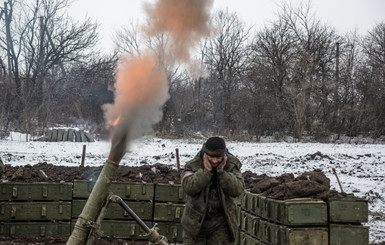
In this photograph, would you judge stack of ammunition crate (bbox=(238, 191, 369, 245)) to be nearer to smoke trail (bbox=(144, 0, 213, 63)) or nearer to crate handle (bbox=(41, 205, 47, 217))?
smoke trail (bbox=(144, 0, 213, 63))

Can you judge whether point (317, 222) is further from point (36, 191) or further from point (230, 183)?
point (36, 191)

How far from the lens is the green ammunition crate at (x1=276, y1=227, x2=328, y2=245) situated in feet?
22.1

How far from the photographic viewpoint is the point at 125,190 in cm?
933

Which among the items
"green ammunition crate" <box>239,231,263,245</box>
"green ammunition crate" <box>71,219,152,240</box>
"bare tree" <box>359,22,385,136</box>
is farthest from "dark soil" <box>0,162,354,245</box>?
"bare tree" <box>359,22,385,136</box>

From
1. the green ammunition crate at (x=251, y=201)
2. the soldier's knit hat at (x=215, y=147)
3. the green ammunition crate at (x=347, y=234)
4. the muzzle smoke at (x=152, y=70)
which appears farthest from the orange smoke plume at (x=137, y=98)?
the green ammunition crate at (x=347, y=234)

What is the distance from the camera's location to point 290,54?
3331cm

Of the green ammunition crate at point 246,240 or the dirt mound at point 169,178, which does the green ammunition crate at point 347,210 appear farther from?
the green ammunition crate at point 246,240

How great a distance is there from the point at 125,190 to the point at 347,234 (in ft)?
14.1

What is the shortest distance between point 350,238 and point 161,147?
13.1m

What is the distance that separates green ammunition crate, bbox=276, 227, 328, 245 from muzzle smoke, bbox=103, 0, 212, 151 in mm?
2591

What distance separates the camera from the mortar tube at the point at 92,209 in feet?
16.3

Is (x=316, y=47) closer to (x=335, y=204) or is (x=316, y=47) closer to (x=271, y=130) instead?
(x=271, y=130)

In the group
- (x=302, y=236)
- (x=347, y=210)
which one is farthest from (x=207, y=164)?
(x=347, y=210)

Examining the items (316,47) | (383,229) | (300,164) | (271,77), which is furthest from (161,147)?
(316,47)
